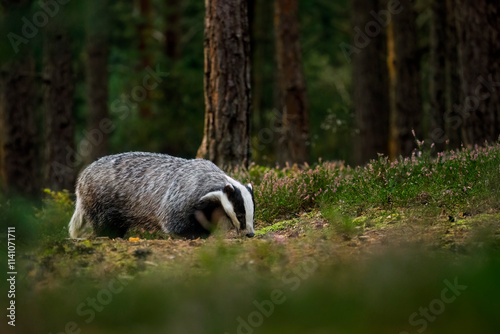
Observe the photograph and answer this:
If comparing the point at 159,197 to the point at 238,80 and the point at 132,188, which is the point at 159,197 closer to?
the point at 132,188

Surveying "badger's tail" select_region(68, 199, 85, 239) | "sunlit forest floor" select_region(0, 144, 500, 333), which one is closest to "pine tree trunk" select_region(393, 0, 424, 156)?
"sunlit forest floor" select_region(0, 144, 500, 333)

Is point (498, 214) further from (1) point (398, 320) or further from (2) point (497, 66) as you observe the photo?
(2) point (497, 66)

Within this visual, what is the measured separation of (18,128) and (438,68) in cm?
992

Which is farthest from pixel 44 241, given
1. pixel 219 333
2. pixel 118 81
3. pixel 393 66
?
pixel 118 81

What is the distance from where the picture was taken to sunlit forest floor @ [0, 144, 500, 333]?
383 centimetres

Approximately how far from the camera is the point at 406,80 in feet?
58.1

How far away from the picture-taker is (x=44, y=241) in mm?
6238

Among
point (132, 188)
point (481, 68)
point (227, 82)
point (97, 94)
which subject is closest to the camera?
point (132, 188)

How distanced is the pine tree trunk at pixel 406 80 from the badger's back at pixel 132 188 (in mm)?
9989

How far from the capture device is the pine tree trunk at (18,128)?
1519 cm

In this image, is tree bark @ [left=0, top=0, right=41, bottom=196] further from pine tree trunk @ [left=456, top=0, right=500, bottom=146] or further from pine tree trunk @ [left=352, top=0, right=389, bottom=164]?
pine tree trunk @ [left=456, top=0, right=500, bottom=146]

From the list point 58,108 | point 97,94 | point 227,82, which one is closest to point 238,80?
point 227,82

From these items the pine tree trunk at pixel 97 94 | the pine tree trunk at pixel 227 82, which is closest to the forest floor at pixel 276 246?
the pine tree trunk at pixel 227 82

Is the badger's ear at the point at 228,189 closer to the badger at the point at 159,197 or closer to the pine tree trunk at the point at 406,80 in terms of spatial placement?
the badger at the point at 159,197
